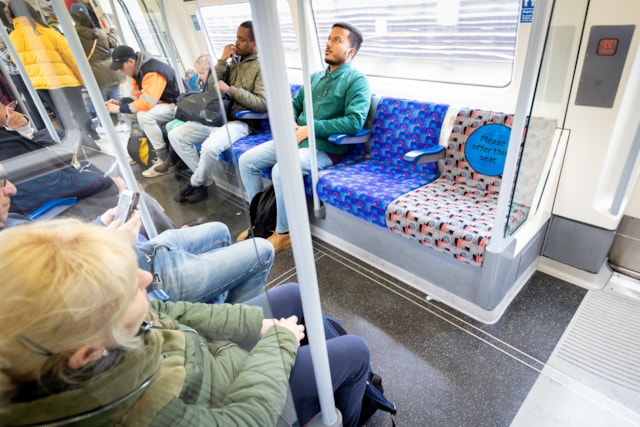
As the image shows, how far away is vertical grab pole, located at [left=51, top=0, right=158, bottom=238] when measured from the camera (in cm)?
85

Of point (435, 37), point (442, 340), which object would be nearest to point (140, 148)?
point (442, 340)

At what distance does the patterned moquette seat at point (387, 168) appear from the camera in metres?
2.53

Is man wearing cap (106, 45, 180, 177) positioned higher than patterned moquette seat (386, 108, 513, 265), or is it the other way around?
man wearing cap (106, 45, 180, 177)

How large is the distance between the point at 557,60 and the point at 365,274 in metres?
1.73

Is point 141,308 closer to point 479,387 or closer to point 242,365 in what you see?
point 242,365

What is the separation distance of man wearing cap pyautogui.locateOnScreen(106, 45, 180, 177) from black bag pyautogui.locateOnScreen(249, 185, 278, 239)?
1.95m

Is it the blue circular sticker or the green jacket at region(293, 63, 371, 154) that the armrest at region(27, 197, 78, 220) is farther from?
the blue circular sticker

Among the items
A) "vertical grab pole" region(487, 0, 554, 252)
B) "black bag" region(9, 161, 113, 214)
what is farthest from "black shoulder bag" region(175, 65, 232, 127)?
"vertical grab pole" region(487, 0, 554, 252)

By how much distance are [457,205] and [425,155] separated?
1.37 ft

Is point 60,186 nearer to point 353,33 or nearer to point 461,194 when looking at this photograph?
point 461,194

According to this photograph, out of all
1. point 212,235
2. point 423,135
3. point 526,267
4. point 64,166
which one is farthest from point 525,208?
point 64,166

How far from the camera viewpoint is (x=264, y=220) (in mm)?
3098

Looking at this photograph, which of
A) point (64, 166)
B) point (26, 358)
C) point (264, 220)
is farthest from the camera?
point (264, 220)

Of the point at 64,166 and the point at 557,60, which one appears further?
the point at 557,60
